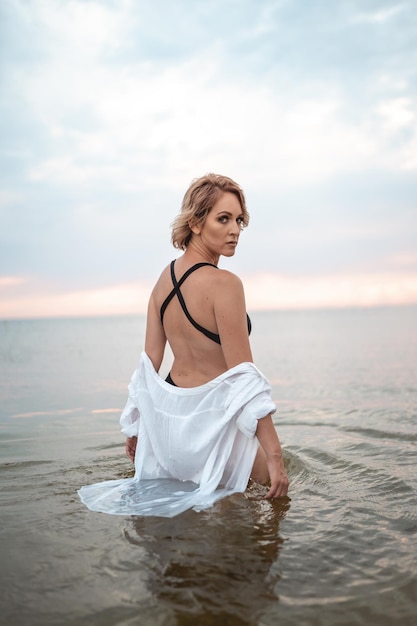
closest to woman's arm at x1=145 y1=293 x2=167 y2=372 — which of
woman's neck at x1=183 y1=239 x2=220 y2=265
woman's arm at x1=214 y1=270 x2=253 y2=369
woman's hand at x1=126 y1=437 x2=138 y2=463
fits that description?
woman's neck at x1=183 y1=239 x2=220 y2=265

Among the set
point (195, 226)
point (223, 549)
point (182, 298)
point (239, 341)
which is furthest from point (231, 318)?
point (223, 549)

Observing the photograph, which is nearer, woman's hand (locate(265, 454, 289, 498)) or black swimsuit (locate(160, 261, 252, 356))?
woman's hand (locate(265, 454, 289, 498))

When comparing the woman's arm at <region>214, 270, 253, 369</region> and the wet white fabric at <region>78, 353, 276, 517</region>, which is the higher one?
the woman's arm at <region>214, 270, 253, 369</region>

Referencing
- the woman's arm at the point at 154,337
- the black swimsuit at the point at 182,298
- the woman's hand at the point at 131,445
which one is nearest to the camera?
the black swimsuit at the point at 182,298

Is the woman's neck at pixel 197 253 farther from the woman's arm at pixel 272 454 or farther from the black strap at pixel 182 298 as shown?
the woman's arm at pixel 272 454

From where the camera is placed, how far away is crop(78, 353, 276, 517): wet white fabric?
3619mm

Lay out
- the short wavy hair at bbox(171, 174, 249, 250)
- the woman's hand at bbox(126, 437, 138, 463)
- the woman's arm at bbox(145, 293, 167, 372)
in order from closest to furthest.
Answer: the short wavy hair at bbox(171, 174, 249, 250) → the woman's arm at bbox(145, 293, 167, 372) → the woman's hand at bbox(126, 437, 138, 463)

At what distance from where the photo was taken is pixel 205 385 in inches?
149

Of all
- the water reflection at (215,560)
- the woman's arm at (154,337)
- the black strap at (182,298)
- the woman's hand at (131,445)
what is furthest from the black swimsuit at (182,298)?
the woman's hand at (131,445)

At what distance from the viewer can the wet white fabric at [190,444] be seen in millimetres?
3619

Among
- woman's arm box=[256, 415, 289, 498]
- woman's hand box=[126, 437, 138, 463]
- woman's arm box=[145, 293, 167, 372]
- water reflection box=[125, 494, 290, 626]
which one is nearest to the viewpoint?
water reflection box=[125, 494, 290, 626]

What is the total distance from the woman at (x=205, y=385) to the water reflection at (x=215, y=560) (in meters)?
0.14

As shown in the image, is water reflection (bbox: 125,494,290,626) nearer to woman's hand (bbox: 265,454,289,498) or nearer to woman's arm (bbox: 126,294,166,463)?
woman's hand (bbox: 265,454,289,498)

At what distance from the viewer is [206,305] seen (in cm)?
374
